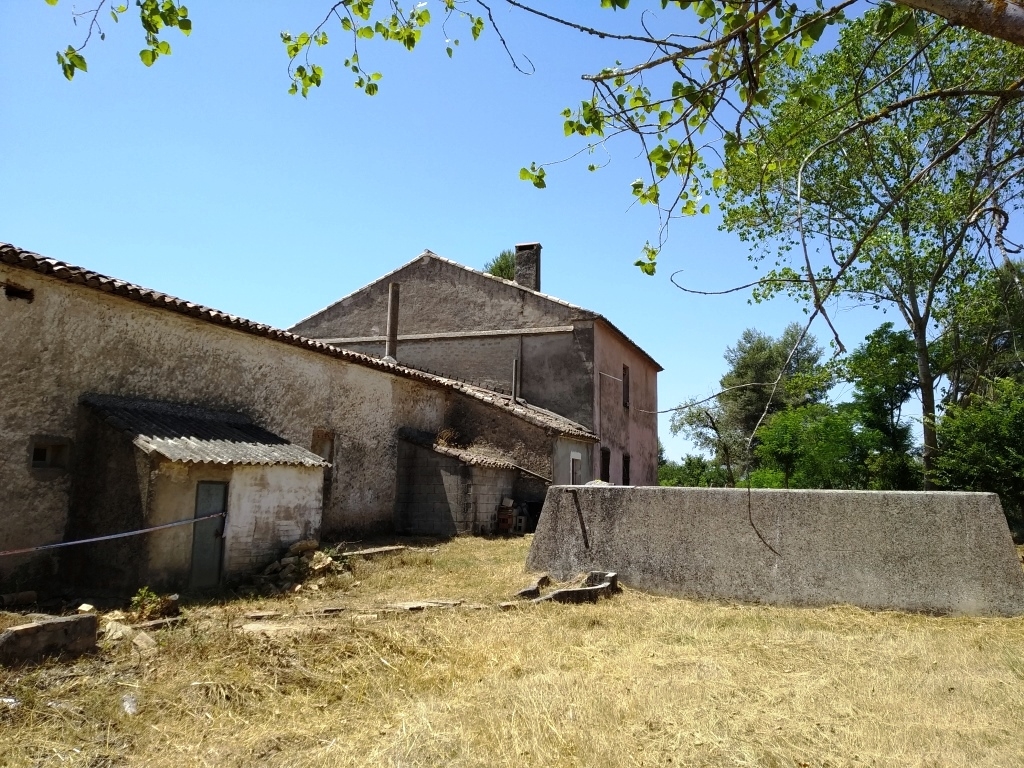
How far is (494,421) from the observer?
17891 millimetres

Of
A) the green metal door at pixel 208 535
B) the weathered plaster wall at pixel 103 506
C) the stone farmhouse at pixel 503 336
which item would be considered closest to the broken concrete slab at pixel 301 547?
the green metal door at pixel 208 535

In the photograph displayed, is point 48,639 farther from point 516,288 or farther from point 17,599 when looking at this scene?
point 516,288

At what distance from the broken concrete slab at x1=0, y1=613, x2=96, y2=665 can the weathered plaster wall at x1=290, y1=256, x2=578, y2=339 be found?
51.6 feet

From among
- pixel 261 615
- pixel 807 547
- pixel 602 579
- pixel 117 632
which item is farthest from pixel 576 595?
pixel 117 632

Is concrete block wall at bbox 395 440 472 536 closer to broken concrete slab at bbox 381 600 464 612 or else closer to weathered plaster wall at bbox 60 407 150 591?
broken concrete slab at bbox 381 600 464 612

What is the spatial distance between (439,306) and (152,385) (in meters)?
11.6

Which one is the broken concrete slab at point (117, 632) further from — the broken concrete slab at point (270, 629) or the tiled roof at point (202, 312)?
the tiled roof at point (202, 312)

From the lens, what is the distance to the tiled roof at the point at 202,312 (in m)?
8.58

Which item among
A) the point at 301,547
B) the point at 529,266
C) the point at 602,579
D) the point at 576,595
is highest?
the point at 529,266

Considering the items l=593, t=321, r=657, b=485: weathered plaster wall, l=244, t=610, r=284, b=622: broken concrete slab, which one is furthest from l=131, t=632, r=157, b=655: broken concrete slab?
l=593, t=321, r=657, b=485: weathered plaster wall

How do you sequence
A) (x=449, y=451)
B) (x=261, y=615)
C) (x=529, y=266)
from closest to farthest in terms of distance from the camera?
1. (x=261, y=615)
2. (x=449, y=451)
3. (x=529, y=266)

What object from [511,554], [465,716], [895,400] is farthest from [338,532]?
[895,400]

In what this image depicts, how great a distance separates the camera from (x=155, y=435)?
9.09 m

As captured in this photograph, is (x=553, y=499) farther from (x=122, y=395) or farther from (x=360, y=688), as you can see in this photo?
(x=122, y=395)
